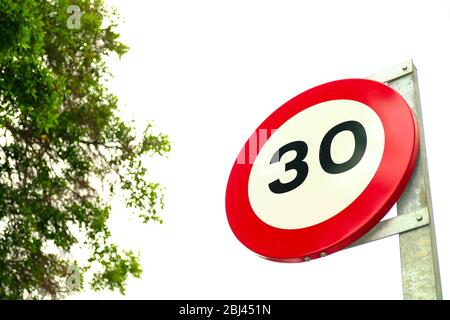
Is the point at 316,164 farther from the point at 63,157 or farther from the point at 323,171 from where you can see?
the point at 63,157

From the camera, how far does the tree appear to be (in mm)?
5246

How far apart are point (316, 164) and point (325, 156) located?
0.03 meters

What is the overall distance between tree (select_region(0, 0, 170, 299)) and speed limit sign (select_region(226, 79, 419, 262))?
314 cm

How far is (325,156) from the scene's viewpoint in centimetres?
172

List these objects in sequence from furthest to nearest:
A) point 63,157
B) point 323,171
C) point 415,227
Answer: point 63,157 → point 323,171 → point 415,227

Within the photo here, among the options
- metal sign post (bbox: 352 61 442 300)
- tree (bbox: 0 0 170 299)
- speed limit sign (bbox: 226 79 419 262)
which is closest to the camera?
metal sign post (bbox: 352 61 442 300)

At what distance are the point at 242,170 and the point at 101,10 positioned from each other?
5.10m

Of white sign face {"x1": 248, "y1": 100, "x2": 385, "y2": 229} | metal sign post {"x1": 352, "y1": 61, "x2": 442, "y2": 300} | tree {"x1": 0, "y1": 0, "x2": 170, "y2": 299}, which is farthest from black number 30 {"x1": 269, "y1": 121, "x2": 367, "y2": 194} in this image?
tree {"x1": 0, "y1": 0, "x2": 170, "y2": 299}

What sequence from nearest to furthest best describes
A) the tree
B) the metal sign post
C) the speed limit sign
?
the metal sign post, the speed limit sign, the tree

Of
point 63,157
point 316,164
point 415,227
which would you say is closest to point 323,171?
point 316,164

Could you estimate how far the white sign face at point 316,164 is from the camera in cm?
163

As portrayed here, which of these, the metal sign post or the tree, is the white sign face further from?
the tree

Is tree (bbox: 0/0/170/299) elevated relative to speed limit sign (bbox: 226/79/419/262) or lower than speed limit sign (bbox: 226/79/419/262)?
elevated

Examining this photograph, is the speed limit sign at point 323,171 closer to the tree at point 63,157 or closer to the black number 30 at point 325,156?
the black number 30 at point 325,156
